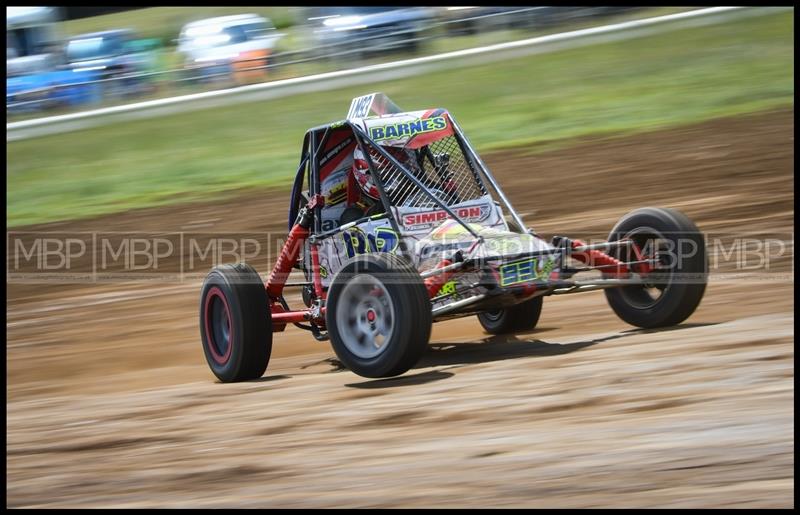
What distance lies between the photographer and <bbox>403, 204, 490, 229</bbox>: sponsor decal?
7676 mm

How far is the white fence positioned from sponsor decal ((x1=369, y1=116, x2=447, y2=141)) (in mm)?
12298

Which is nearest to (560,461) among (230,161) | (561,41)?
(230,161)

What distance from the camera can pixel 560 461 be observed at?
4832 mm

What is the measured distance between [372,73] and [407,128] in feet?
41.4

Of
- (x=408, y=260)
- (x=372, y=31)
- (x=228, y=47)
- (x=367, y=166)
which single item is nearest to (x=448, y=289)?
(x=408, y=260)

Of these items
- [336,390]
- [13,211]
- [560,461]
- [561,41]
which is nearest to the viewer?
[560,461]

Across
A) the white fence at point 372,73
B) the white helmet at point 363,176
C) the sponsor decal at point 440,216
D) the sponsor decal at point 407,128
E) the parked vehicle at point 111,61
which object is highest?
the parked vehicle at point 111,61

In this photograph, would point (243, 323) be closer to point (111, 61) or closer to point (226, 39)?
point (226, 39)

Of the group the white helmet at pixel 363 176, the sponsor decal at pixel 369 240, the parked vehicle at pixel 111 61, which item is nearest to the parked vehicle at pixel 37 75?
the parked vehicle at pixel 111 61

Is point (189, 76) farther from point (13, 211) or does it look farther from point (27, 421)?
point (27, 421)

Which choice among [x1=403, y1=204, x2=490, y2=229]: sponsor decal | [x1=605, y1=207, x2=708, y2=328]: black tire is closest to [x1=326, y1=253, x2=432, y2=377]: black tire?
[x1=403, y1=204, x2=490, y2=229]: sponsor decal

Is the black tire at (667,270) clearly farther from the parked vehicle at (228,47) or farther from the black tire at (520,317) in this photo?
the parked vehicle at (228,47)

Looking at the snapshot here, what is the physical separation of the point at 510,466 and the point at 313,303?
356 centimetres

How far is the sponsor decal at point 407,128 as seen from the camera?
26.1 feet
